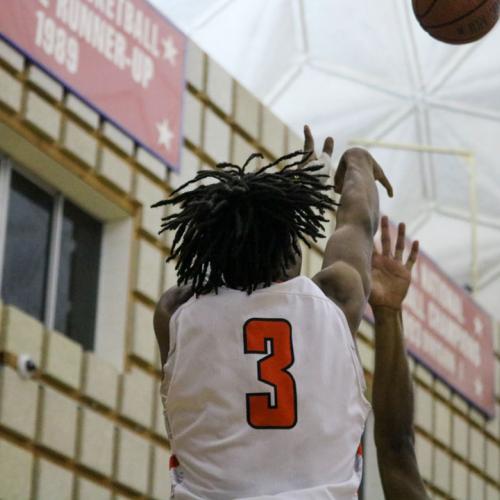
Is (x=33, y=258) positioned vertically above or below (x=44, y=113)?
below

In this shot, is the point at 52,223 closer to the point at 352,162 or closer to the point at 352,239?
the point at 352,162

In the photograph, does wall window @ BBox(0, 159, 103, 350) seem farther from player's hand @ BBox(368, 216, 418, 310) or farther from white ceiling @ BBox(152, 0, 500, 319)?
white ceiling @ BBox(152, 0, 500, 319)

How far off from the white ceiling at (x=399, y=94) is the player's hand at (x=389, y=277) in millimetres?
13578

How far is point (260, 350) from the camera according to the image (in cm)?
465

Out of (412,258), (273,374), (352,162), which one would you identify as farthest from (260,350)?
(412,258)

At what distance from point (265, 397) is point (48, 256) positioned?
727 centimetres

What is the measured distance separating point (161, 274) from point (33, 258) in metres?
1.28

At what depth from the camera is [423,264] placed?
1692 cm

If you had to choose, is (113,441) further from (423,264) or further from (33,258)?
(423,264)

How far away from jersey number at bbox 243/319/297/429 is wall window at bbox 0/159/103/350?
674 centimetres

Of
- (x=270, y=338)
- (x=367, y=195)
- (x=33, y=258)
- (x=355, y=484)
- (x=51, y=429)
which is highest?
(x=33, y=258)

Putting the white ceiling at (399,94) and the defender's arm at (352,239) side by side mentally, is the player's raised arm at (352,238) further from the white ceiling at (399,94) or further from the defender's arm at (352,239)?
the white ceiling at (399,94)

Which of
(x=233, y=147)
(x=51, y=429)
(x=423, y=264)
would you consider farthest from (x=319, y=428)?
(x=423, y=264)

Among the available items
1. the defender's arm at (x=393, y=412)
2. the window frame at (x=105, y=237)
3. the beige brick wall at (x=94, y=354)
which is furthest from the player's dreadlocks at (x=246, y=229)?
the window frame at (x=105, y=237)
